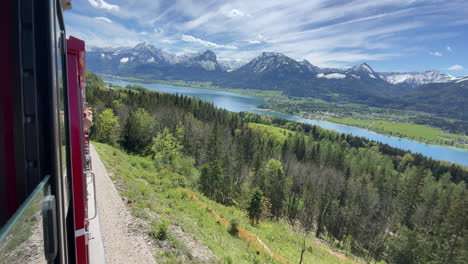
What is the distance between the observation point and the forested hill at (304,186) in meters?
34.3

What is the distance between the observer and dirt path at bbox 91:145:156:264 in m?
8.24

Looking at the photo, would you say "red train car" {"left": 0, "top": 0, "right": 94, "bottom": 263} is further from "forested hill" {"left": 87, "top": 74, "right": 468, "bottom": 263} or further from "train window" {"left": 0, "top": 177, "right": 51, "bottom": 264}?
"forested hill" {"left": 87, "top": 74, "right": 468, "bottom": 263}

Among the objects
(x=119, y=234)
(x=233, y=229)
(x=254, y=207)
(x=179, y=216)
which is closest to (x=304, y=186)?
(x=254, y=207)

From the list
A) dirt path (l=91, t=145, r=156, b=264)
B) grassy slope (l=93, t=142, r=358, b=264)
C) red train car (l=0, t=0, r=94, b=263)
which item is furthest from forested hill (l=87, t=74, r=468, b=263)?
red train car (l=0, t=0, r=94, b=263)

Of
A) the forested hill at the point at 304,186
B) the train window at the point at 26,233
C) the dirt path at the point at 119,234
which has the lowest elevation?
the forested hill at the point at 304,186

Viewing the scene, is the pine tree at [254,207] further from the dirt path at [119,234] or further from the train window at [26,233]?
the train window at [26,233]

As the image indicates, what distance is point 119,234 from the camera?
30.3ft

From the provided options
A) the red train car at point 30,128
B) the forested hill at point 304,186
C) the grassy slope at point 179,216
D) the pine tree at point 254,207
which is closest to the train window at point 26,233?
the red train car at point 30,128

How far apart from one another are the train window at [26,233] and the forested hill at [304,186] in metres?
23.8

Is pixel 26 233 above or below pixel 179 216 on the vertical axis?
above

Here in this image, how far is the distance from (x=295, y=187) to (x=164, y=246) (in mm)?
46691

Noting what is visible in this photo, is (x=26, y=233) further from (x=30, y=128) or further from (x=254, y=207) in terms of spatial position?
(x=254, y=207)

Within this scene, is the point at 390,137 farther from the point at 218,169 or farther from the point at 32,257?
the point at 32,257

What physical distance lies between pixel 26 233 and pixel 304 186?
50.7 m
